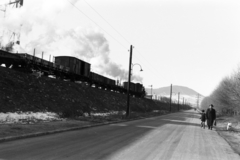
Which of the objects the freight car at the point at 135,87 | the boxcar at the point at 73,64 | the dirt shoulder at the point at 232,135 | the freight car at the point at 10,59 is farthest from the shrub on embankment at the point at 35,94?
the freight car at the point at 135,87

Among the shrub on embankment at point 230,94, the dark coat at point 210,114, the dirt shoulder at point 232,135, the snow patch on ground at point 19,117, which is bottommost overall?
the dirt shoulder at point 232,135

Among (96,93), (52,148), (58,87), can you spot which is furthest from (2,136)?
(96,93)

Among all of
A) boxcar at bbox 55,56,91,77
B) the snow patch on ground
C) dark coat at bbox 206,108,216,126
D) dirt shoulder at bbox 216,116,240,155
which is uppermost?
boxcar at bbox 55,56,91,77

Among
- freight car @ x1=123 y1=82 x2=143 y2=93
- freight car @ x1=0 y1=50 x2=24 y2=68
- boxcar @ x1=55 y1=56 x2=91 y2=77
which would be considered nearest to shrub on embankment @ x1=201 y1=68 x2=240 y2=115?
freight car @ x1=123 y1=82 x2=143 y2=93

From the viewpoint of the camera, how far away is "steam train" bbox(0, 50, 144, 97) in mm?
22750

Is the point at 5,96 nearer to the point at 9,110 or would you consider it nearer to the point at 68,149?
the point at 9,110

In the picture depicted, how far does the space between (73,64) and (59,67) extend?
4.39 meters

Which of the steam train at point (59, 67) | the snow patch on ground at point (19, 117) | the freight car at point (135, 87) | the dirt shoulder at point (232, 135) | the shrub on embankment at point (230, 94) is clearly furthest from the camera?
the freight car at point (135, 87)

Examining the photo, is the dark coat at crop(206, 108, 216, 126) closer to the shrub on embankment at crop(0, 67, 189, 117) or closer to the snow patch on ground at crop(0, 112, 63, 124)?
the shrub on embankment at crop(0, 67, 189, 117)

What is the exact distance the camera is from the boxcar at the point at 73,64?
33.2 metres

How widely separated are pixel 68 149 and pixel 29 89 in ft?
49.4

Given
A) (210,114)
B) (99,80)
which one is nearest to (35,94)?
(210,114)

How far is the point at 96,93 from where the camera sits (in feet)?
128

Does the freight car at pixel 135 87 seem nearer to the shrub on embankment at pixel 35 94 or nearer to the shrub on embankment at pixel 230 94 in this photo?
the shrub on embankment at pixel 230 94
